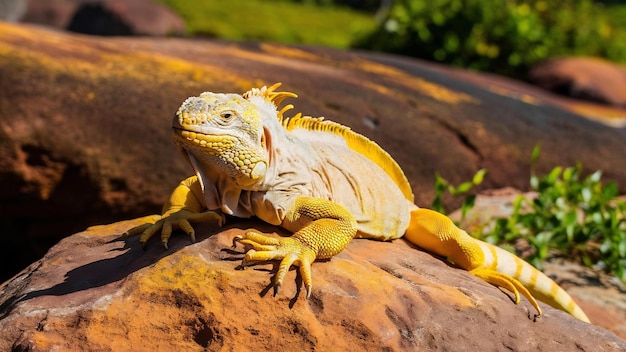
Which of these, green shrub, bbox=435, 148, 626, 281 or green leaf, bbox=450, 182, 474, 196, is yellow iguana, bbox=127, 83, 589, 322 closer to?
green shrub, bbox=435, 148, 626, 281

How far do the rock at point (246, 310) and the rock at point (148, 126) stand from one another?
1999mm

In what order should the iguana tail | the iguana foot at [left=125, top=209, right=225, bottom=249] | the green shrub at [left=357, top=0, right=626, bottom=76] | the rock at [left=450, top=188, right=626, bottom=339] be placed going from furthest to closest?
the green shrub at [left=357, top=0, right=626, bottom=76]
the rock at [left=450, top=188, right=626, bottom=339]
the iguana tail
the iguana foot at [left=125, top=209, right=225, bottom=249]

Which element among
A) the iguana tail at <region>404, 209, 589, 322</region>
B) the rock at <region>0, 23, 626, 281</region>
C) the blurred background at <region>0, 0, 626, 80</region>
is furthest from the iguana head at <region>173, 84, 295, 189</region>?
the blurred background at <region>0, 0, 626, 80</region>

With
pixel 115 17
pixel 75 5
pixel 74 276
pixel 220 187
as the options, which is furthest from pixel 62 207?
pixel 75 5

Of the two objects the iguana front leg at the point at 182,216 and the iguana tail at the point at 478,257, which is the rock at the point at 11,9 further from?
the iguana tail at the point at 478,257

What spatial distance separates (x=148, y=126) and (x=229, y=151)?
2617mm

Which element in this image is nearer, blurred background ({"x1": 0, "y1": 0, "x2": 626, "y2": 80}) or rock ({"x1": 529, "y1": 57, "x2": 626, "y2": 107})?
rock ({"x1": 529, "y1": 57, "x2": 626, "y2": 107})

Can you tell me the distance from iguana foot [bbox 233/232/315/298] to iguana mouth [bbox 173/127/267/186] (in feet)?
0.80

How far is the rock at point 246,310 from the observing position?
2684mm

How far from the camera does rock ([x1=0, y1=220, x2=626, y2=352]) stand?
2.68 m

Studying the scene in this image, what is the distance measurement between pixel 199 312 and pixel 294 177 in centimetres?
78

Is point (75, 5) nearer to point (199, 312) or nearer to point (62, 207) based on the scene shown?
point (62, 207)

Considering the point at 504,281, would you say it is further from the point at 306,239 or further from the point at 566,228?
the point at 566,228

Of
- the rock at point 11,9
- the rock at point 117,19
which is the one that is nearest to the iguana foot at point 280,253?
the rock at point 11,9
